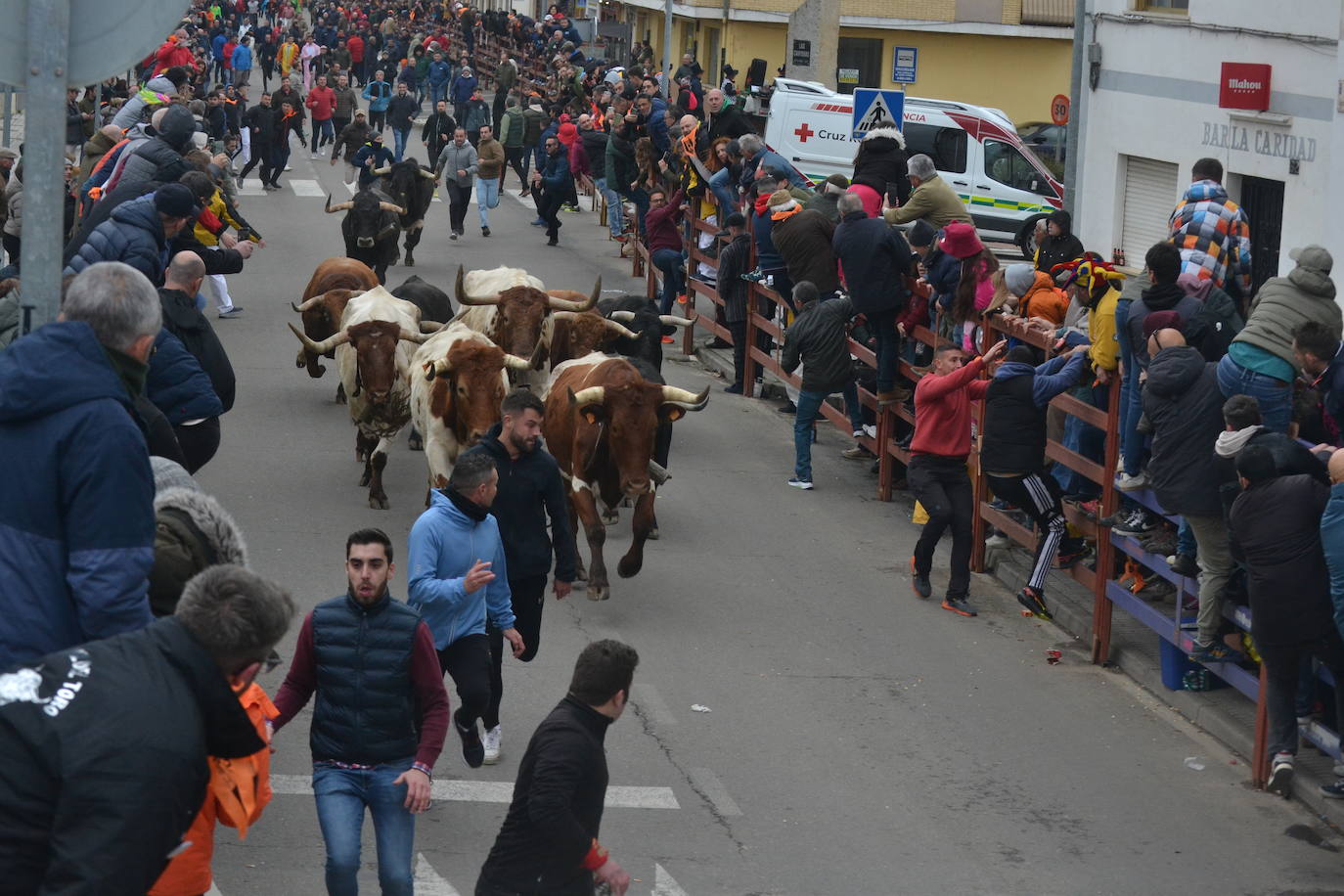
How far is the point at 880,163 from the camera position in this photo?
60.9 ft

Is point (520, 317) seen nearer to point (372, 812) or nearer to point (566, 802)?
point (372, 812)

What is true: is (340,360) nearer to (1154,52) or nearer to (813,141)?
(1154,52)

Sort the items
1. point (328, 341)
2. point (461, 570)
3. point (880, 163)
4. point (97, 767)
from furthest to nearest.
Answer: point (880, 163) < point (328, 341) < point (461, 570) < point (97, 767)

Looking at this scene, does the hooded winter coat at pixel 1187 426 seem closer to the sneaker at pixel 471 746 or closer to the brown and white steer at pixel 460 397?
the sneaker at pixel 471 746

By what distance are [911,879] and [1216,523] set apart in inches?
123

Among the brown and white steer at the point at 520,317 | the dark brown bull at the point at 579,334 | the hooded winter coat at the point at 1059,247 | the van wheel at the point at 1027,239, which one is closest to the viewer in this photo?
the hooded winter coat at the point at 1059,247

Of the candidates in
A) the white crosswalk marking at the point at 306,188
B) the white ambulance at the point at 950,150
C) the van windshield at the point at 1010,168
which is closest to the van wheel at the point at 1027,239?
the white ambulance at the point at 950,150

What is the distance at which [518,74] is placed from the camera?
5388 centimetres

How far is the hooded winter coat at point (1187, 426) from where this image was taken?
10.0 metres

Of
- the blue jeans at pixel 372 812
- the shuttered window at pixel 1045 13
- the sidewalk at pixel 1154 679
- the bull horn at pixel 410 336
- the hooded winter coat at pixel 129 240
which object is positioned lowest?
the sidewalk at pixel 1154 679

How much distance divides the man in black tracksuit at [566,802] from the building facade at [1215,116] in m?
11.4

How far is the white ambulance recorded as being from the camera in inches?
1106

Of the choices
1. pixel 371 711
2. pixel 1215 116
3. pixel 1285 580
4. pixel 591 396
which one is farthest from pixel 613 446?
pixel 1215 116

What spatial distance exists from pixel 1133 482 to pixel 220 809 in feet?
23.9
